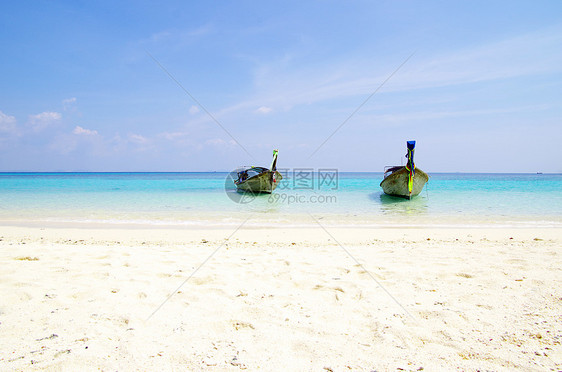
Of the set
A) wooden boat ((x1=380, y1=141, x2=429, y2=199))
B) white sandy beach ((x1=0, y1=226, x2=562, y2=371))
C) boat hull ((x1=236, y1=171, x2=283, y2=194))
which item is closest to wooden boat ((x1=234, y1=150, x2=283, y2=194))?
boat hull ((x1=236, y1=171, x2=283, y2=194))

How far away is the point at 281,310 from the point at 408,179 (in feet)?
56.7

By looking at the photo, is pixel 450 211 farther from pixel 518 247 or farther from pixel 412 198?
pixel 518 247

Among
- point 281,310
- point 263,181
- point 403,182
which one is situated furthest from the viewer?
point 263,181

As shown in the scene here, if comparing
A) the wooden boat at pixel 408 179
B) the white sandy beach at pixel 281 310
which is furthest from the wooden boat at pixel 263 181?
the white sandy beach at pixel 281 310

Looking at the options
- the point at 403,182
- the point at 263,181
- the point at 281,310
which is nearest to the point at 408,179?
the point at 403,182

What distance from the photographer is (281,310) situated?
10.2 ft

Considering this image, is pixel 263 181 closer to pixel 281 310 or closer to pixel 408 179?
pixel 408 179

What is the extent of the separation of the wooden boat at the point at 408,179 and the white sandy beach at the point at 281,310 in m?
13.0

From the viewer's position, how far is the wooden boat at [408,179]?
708 inches

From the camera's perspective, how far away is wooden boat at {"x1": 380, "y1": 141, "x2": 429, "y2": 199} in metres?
18.0

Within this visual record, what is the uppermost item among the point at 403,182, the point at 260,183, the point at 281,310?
the point at 403,182

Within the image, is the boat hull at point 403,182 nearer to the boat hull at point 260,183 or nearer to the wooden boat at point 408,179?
the wooden boat at point 408,179

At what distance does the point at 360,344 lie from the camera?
248 centimetres

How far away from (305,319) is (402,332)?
0.89 m
